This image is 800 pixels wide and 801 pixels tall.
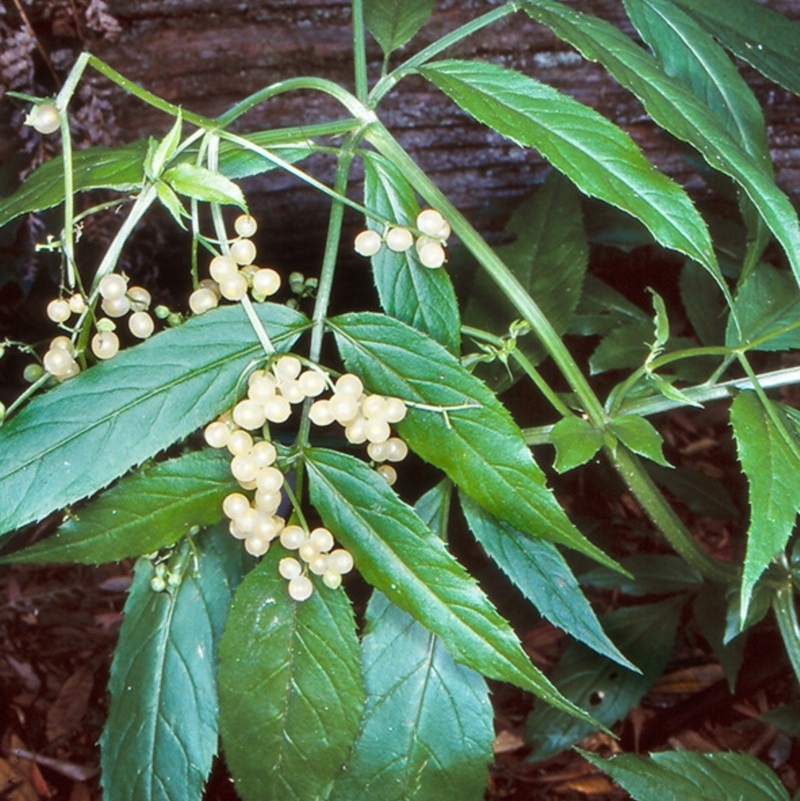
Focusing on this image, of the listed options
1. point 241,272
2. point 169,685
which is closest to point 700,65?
point 241,272

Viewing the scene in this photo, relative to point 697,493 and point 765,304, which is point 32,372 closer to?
point 765,304

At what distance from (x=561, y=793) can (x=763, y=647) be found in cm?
52

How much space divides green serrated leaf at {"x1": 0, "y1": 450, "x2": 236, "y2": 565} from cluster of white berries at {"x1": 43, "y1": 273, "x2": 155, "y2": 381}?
0.14m

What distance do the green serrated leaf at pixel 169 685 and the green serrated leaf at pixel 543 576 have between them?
1.12 ft

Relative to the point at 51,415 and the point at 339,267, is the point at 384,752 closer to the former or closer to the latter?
the point at 51,415

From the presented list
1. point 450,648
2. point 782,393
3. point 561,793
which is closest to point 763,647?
point 561,793

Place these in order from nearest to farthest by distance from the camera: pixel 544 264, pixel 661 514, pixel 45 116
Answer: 1. pixel 45 116
2. pixel 661 514
3. pixel 544 264

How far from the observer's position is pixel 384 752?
1.26m

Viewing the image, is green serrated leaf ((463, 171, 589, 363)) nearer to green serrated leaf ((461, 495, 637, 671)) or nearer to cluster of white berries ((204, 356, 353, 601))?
green serrated leaf ((461, 495, 637, 671))

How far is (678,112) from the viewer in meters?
1.06

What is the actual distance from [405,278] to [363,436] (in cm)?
21

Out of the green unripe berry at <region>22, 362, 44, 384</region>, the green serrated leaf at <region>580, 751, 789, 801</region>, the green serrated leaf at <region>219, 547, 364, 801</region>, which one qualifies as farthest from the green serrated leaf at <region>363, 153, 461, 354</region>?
the green serrated leaf at <region>580, 751, 789, 801</region>

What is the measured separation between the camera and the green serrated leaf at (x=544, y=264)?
1576 millimetres

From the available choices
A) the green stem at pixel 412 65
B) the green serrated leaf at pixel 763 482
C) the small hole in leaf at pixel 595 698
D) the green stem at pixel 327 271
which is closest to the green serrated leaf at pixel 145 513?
the green stem at pixel 327 271
